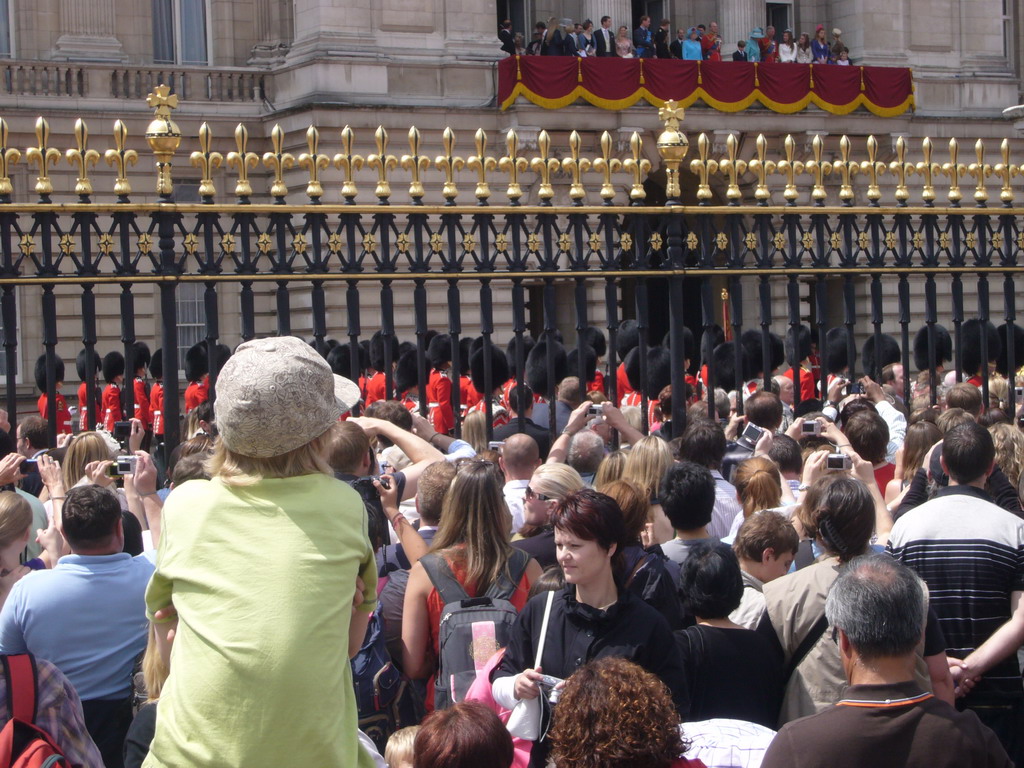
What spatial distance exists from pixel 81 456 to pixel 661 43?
1741cm

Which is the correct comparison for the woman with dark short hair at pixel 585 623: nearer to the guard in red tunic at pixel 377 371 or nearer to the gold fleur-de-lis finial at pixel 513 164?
the gold fleur-de-lis finial at pixel 513 164

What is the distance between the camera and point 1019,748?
178 inches

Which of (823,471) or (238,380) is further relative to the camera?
(823,471)

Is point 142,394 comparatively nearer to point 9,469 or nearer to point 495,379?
point 495,379

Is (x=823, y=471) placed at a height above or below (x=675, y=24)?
below

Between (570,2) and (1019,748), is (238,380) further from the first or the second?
(570,2)

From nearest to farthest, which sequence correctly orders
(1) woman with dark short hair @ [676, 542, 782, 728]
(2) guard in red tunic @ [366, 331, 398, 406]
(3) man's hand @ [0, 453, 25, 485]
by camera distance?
(1) woman with dark short hair @ [676, 542, 782, 728]
(3) man's hand @ [0, 453, 25, 485]
(2) guard in red tunic @ [366, 331, 398, 406]

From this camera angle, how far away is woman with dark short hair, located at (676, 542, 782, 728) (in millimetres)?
3854

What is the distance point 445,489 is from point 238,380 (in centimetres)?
198

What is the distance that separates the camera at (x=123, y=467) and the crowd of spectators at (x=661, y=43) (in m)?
16.5

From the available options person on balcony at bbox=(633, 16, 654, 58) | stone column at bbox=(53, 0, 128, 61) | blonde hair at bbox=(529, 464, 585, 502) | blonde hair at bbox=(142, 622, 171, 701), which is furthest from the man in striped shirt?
person on balcony at bbox=(633, 16, 654, 58)

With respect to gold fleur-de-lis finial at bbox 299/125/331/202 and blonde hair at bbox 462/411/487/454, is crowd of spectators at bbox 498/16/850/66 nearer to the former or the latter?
gold fleur-de-lis finial at bbox 299/125/331/202

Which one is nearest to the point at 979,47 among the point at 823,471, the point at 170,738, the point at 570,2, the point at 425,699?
the point at 570,2

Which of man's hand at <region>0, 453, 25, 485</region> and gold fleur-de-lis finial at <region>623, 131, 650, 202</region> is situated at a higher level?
gold fleur-de-lis finial at <region>623, 131, 650, 202</region>
